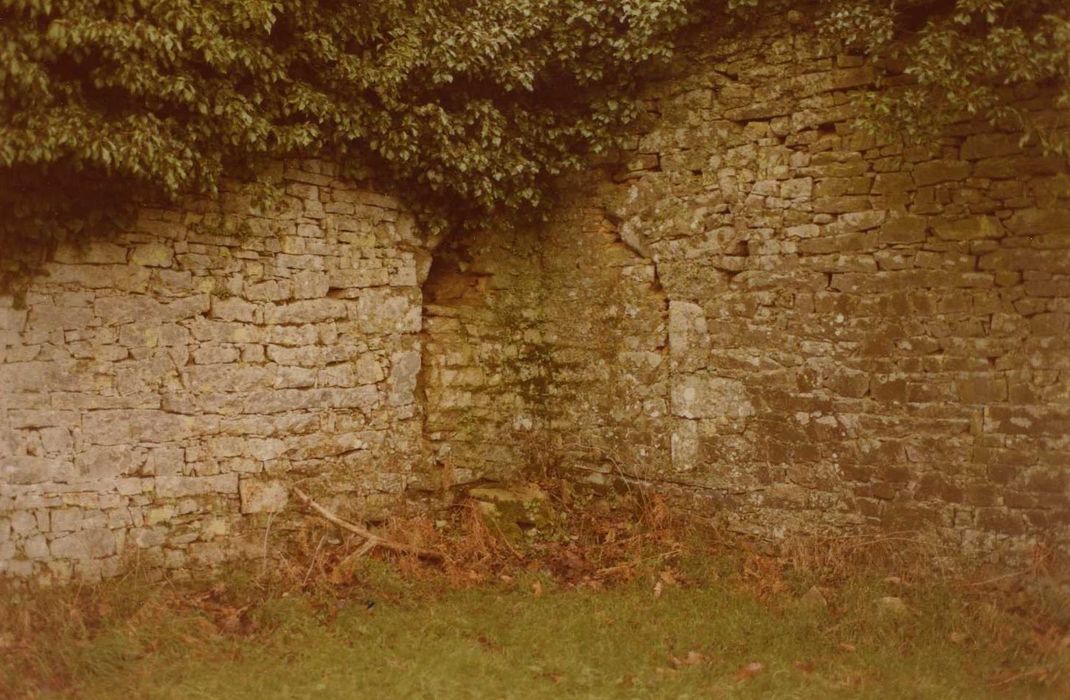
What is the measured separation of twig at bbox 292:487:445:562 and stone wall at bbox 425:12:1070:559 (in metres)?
1.64

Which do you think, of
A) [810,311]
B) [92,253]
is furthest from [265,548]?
[810,311]

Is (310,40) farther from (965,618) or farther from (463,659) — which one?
(965,618)

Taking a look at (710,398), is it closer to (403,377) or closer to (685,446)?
(685,446)

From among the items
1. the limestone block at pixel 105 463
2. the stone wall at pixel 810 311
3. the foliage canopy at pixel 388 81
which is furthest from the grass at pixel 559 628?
the foliage canopy at pixel 388 81

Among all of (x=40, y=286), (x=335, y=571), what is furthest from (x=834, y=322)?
(x=40, y=286)

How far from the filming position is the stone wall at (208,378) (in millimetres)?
5465

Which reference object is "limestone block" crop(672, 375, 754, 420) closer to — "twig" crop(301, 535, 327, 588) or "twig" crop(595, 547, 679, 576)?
"twig" crop(595, 547, 679, 576)

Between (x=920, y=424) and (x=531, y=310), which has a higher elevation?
(x=531, y=310)

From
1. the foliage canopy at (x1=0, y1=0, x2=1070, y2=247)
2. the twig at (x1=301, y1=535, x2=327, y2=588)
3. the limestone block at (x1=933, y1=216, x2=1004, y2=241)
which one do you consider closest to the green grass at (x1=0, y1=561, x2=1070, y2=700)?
the twig at (x1=301, y1=535, x2=327, y2=588)

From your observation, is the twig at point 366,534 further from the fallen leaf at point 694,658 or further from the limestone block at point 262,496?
the fallen leaf at point 694,658

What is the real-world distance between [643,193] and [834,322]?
6.41 ft

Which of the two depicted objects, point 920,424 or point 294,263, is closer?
point 920,424

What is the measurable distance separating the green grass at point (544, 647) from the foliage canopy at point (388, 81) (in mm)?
2664

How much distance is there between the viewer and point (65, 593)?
5.33m
